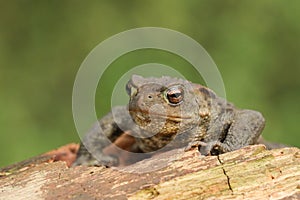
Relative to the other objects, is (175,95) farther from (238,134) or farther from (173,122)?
(238,134)

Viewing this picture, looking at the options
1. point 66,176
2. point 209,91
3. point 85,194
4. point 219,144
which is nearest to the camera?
point 85,194

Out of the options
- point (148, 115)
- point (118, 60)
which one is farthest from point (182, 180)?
point (118, 60)

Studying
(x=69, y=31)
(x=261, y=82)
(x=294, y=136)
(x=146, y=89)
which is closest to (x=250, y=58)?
(x=261, y=82)

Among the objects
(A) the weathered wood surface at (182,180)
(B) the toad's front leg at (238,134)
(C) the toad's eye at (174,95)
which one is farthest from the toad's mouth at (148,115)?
(A) the weathered wood surface at (182,180)

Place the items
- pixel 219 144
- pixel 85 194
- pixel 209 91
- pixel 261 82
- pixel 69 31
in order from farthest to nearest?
pixel 69 31, pixel 261 82, pixel 209 91, pixel 219 144, pixel 85 194

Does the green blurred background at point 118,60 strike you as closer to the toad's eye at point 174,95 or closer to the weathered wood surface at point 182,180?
the toad's eye at point 174,95

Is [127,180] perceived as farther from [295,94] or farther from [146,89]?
[295,94]

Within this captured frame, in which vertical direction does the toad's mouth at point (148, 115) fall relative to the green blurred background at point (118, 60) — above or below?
below
